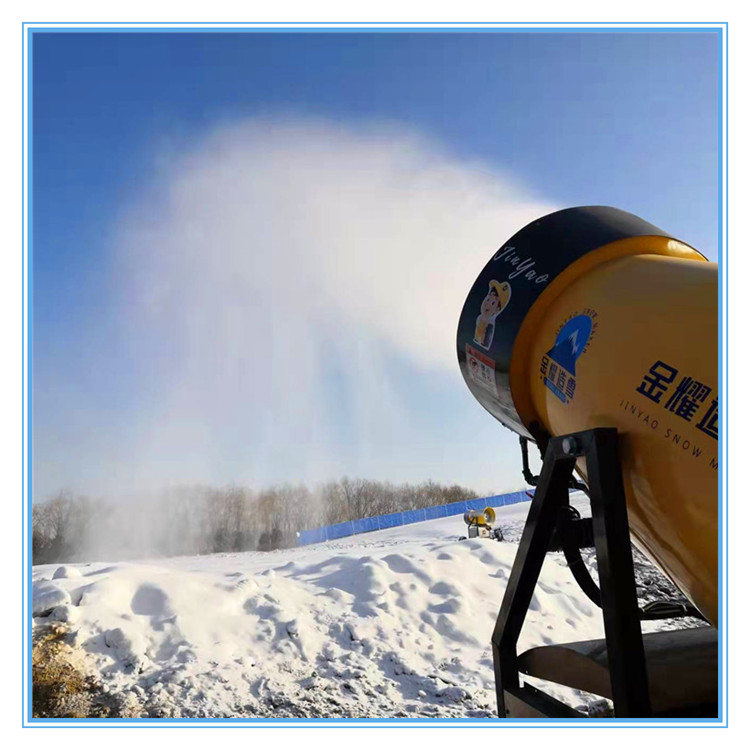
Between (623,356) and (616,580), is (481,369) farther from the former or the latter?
(616,580)

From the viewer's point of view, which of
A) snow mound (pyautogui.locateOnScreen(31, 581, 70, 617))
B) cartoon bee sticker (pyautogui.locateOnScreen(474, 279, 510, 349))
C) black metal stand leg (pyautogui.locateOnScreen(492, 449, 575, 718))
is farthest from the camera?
snow mound (pyautogui.locateOnScreen(31, 581, 70, 617))

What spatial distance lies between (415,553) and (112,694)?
163 inches

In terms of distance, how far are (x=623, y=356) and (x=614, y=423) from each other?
22 cm

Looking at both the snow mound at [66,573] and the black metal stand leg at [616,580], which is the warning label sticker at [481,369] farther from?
the snow mound at [66,573]

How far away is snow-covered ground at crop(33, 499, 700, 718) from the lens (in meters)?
4.94

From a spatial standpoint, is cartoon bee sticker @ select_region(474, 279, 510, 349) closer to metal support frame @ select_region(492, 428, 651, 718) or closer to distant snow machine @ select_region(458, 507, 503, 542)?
metal support frame @ select_region(492, 428, 651, 718)

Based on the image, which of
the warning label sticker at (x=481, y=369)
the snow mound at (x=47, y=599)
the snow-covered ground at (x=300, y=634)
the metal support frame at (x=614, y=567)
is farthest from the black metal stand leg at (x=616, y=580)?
the snow mound at (x=47, y=599)

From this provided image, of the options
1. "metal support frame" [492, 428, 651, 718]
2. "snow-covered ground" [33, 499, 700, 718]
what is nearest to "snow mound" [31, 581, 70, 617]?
"snow-covered ground" [33, 499, 700, 718]

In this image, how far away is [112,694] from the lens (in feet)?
15.5

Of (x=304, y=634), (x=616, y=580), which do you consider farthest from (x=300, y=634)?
(x=616, y=580)

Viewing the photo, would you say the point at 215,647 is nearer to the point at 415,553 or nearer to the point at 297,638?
the point at 297,638

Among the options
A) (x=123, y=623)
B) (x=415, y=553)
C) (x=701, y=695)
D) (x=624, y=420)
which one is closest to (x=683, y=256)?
(x=624, y=420)

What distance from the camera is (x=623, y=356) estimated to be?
201 centimetres

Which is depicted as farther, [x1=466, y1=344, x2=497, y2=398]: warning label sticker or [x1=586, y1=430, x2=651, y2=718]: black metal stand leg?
[x1=466, y1=344, x2=497, y2=398]: warning label sticker
